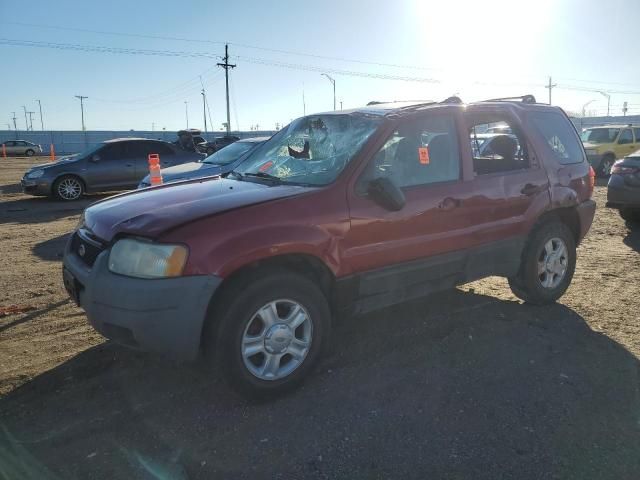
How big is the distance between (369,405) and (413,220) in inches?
52.9

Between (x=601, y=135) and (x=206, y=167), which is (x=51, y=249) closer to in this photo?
(x=206, y=167)

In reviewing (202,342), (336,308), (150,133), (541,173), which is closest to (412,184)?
(336,308)

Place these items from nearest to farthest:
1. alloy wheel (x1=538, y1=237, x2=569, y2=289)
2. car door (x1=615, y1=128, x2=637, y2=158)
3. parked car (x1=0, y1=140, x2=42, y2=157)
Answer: alloy wheel (x1=538, y1=237, x2=569, y2=289)
car door (x1=615, y1=128, x2=637, y2=158)
parked car (x1=0, y1=140, x2=42, y2=157)

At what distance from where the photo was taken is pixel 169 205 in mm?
3266

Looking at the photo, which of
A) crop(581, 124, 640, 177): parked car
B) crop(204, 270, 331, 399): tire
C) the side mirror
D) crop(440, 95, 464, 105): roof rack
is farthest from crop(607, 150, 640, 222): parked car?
crop(581, 124, 640, 177): parked car

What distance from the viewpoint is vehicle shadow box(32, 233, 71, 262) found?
6720mm

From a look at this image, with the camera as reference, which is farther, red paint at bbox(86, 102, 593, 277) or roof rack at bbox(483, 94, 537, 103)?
roof rack at bbox(483, 94, 537, 103)

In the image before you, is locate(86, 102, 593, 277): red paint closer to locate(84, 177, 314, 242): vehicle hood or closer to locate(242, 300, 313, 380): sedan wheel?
locate(84, 177, 314, 242): vehicle hood

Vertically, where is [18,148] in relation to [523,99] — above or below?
above

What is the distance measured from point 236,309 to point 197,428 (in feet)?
2.37

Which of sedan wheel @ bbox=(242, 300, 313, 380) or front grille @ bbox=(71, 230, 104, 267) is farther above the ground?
front grille @ bbox=(71, 230, 104, 267)

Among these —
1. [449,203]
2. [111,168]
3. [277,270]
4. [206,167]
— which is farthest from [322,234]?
[111,168]

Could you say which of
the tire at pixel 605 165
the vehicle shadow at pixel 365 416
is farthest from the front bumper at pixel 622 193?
the tire at pixel 605 165

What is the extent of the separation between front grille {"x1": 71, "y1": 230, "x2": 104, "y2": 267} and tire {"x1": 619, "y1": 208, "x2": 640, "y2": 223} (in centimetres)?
808
